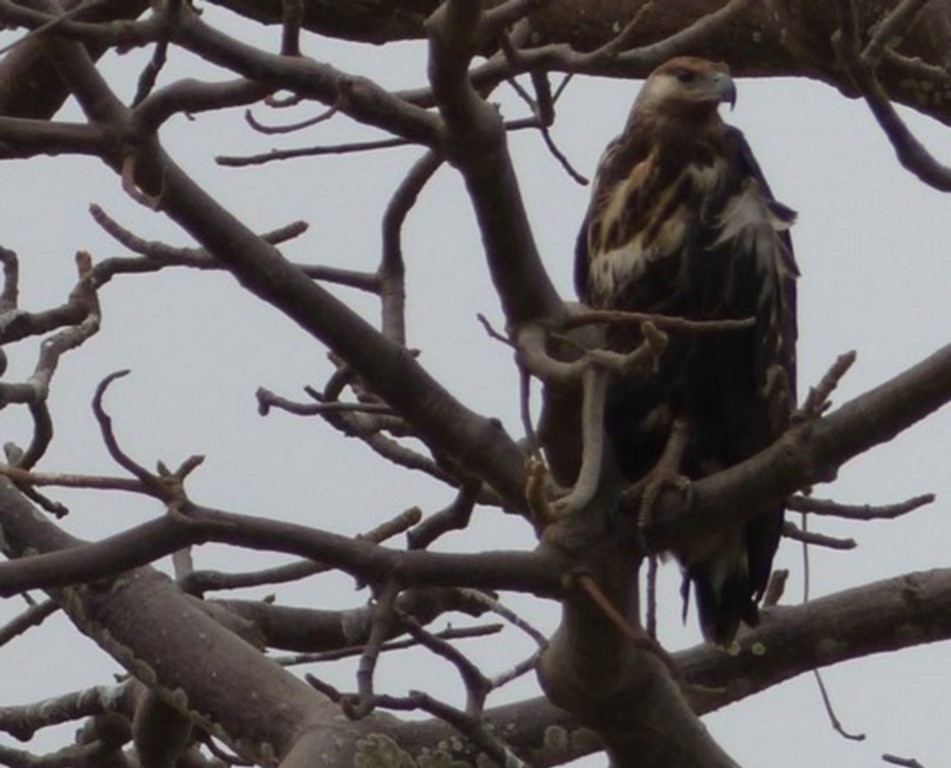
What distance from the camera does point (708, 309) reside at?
142 inches

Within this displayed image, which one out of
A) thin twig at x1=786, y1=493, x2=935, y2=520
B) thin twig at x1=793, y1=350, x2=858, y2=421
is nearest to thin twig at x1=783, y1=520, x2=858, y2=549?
thin twig at x1=786, y1=493, x2=935, y2=520

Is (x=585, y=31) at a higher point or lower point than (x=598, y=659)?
higher

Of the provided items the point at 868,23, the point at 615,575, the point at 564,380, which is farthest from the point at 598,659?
the point at 868,23

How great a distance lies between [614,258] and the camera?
3711mm

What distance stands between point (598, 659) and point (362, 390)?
2.89 feet

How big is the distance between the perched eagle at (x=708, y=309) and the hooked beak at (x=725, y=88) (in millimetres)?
118

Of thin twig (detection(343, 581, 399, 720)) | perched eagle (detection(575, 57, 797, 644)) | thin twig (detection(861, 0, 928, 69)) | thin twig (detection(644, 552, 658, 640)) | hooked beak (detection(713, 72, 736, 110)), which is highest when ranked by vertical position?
hooked beak (detection(713, 72, 736, 110))

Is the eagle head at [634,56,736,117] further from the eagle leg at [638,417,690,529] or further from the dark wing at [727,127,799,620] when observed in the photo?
the eagle leg at [638,417,690,529]

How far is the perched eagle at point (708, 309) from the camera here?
3.60 m

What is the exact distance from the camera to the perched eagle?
142 inches

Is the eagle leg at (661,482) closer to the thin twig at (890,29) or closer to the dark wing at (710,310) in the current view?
the dark wing at (710,310)

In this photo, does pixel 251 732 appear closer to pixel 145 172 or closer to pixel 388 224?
pixel 388 224

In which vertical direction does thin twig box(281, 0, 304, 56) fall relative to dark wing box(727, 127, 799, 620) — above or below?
below

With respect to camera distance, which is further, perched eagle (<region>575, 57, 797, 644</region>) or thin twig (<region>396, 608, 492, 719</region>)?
perched eagle (<region>575, 57, 797, 644</region>)
